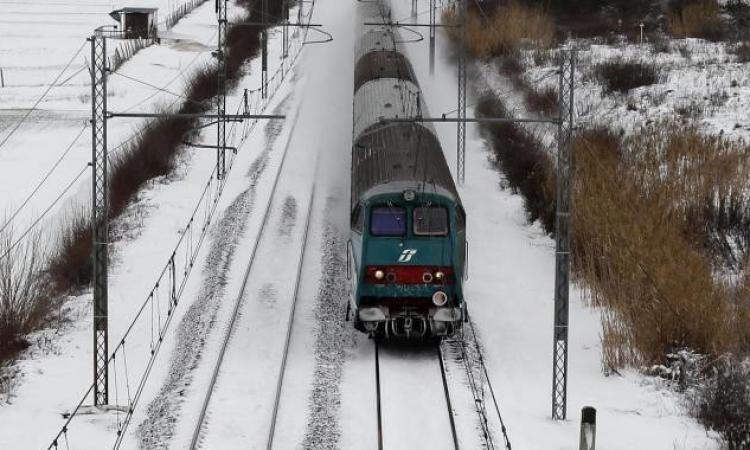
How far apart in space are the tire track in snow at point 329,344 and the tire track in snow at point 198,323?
206cm

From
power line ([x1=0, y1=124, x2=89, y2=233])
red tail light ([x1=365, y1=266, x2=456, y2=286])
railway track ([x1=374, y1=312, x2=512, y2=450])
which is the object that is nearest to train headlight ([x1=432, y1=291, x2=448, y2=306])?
red tail light ([x1=365, y1=266, x2=456, y2=286])

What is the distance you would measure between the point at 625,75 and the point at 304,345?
69.8 feet

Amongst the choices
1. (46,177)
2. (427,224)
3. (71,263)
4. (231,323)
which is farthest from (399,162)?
(46,177)

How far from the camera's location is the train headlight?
2092 cm

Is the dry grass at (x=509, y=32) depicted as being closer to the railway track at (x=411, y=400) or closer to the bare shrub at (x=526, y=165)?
the bare shrub at (x=526, y=165)

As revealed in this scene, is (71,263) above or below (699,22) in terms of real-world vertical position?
below

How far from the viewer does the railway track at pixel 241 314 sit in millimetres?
18516

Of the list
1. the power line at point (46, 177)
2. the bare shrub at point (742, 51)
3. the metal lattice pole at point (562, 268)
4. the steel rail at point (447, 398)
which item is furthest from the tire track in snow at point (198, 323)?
the bare shrub at point (742, 51)

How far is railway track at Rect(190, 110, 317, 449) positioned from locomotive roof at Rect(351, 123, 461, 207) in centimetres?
310

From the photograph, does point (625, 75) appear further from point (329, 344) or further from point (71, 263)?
point (329, 344)

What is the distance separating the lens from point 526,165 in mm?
32969

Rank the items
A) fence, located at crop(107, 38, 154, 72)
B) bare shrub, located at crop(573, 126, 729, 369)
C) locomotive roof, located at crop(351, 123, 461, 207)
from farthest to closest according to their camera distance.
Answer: fence, located at crop(107, 38, 154, 72) → locomotive roof, located at crop(351, 123, 461, 207) → bare shrub, located at crop(573, 126, 729, 369)

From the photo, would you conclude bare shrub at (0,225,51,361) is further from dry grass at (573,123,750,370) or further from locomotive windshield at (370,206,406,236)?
dry grass at (573,123,750,370)

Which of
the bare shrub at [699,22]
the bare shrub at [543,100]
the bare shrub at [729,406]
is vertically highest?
the bare shrub at [699,22]
